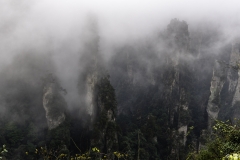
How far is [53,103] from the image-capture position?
90.8ft

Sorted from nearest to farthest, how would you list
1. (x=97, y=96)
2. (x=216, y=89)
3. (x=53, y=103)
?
(x=53, y=103)
(x=97, y=96)
(x=216, y=89)

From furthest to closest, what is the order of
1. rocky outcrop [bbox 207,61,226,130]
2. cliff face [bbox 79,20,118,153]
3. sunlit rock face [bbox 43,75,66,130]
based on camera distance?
rocky outcrop [bbox 207,61,226,130] < cliff face [bbox 79,20,118,153] < sunlit rock face [bbox 43,75,66,130]

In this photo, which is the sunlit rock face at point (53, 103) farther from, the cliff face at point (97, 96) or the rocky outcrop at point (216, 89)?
the rocky outcrop at point (216, 89)

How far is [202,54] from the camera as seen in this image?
1849 inches

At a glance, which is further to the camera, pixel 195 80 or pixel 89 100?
pixel 195 80

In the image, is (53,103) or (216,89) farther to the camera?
(216,89)

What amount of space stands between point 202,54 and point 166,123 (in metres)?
17.8

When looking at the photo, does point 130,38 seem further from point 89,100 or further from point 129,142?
point 129,142

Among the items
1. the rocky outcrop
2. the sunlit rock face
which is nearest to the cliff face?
the sunlit rock face

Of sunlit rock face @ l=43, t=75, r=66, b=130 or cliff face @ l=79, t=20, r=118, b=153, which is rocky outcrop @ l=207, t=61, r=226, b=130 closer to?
cliff face @ l=79, t=20, r=118, b=153

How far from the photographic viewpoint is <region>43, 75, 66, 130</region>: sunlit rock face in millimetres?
27156

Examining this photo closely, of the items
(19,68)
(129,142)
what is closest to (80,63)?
(19,68)

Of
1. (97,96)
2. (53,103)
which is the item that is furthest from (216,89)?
(53,103)

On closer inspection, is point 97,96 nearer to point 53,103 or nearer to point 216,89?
point 53,103
